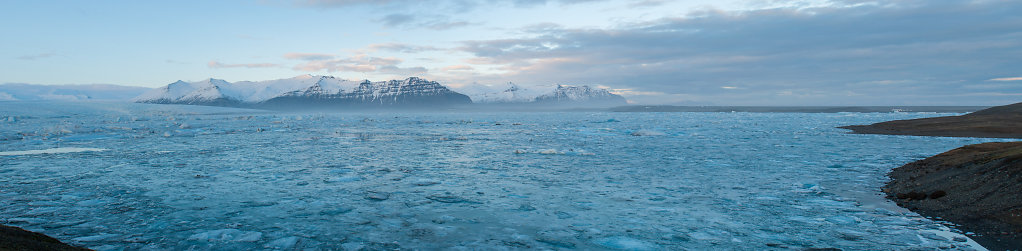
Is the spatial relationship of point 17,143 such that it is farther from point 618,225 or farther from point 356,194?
point 618,225

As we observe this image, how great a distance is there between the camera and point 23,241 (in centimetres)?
354

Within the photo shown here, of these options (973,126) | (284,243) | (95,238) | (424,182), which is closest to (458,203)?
(424,182)

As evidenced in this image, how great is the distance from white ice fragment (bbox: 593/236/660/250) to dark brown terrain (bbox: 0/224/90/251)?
4151 millimetres

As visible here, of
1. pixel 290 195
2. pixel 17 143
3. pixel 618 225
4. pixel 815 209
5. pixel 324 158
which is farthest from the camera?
pixel 17 143

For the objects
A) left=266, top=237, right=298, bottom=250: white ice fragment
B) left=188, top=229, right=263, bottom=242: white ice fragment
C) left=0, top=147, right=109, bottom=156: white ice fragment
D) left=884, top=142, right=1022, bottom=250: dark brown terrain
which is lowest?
left=0, top=147, right=109, bottom=156: white ice fragment

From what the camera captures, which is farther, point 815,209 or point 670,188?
point 670,188

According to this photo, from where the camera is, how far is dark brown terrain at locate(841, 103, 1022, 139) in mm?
Result: 21094

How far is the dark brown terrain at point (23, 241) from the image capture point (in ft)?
10.7

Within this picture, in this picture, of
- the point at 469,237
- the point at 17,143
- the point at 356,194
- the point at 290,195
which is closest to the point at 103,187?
the point at 290,195

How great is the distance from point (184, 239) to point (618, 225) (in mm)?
4249

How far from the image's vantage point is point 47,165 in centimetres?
1052

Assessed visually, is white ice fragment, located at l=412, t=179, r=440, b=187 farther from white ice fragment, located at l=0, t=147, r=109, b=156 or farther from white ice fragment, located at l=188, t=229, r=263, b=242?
white ice fragment, located at l=0, t=147, r=109, b=156

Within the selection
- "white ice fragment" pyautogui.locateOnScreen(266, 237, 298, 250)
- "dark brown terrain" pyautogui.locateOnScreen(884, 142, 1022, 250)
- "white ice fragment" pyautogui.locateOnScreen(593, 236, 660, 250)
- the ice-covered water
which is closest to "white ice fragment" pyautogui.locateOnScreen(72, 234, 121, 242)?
the ice-covered water

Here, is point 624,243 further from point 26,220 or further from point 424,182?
point 26,220
